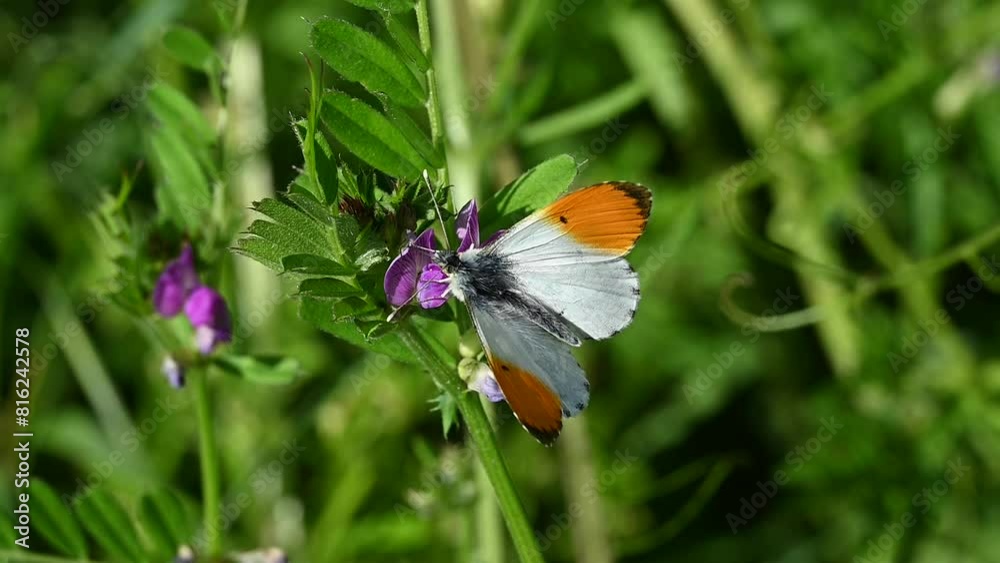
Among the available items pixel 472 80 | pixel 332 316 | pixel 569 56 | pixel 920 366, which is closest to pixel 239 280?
pixel 472 80

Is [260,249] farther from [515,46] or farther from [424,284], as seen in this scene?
[515,46]

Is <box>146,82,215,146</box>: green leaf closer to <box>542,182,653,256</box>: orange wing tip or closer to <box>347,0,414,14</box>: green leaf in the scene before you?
<box>347,0,414,14</box>: green leaf

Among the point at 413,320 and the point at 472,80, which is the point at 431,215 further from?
the point at 472,80

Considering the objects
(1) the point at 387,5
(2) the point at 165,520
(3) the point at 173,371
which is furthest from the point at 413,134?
(2) the point at 165,520

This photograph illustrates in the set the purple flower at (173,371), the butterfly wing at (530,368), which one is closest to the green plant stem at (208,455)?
the purple flower at (173,371)

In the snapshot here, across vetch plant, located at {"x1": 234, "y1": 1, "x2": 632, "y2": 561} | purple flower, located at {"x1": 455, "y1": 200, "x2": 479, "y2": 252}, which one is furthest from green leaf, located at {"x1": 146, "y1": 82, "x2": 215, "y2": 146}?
purple flower, located at {"x1": 455, "y1": 200, "x2": 479, "y2": 252}
